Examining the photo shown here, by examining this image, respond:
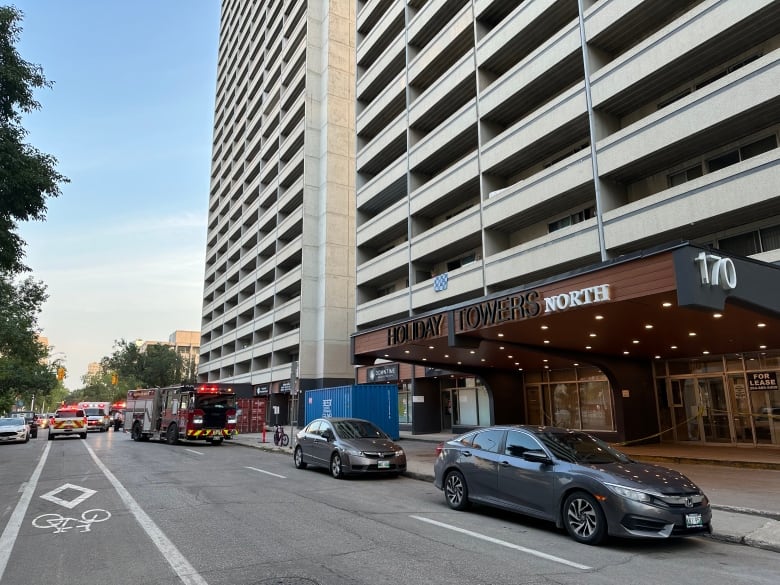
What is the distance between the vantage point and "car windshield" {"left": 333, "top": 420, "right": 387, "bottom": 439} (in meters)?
14.5

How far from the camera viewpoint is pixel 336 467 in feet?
45.4

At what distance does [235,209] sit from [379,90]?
29648 millimetres

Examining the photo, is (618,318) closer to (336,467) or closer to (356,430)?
(356,430)

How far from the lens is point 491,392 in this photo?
83.4 feet

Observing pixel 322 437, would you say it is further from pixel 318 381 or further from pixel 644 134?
pixel 318 381

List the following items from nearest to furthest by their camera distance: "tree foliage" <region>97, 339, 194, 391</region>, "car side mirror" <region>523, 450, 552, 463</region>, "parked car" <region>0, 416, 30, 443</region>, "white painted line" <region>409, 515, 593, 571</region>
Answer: "white painted line" <region>409, 515, 593, 571</region>, "car side mirror" <region>523, 450, 552, 463</region>, "parked car" <region>0, 416, 30, 443</region>, "tree foliage" <region>97, 339, 194, 391</region>

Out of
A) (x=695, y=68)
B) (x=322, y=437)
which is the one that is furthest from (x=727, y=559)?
(x=695, y=68)

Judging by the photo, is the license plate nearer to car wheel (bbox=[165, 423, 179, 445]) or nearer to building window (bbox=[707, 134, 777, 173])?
building window (bbox=[707, 134, 777, 173])

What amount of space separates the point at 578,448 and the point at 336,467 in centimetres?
723

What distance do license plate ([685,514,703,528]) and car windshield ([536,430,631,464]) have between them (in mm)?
1288

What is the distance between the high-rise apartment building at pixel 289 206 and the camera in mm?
42250

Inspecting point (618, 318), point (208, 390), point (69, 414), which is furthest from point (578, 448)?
point (69, 414)

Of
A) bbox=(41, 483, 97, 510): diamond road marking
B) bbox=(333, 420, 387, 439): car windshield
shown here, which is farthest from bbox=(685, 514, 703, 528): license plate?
bbox=(41, 483, 97, 510): diamond road marking

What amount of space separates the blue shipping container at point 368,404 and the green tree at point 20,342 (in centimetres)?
2464
